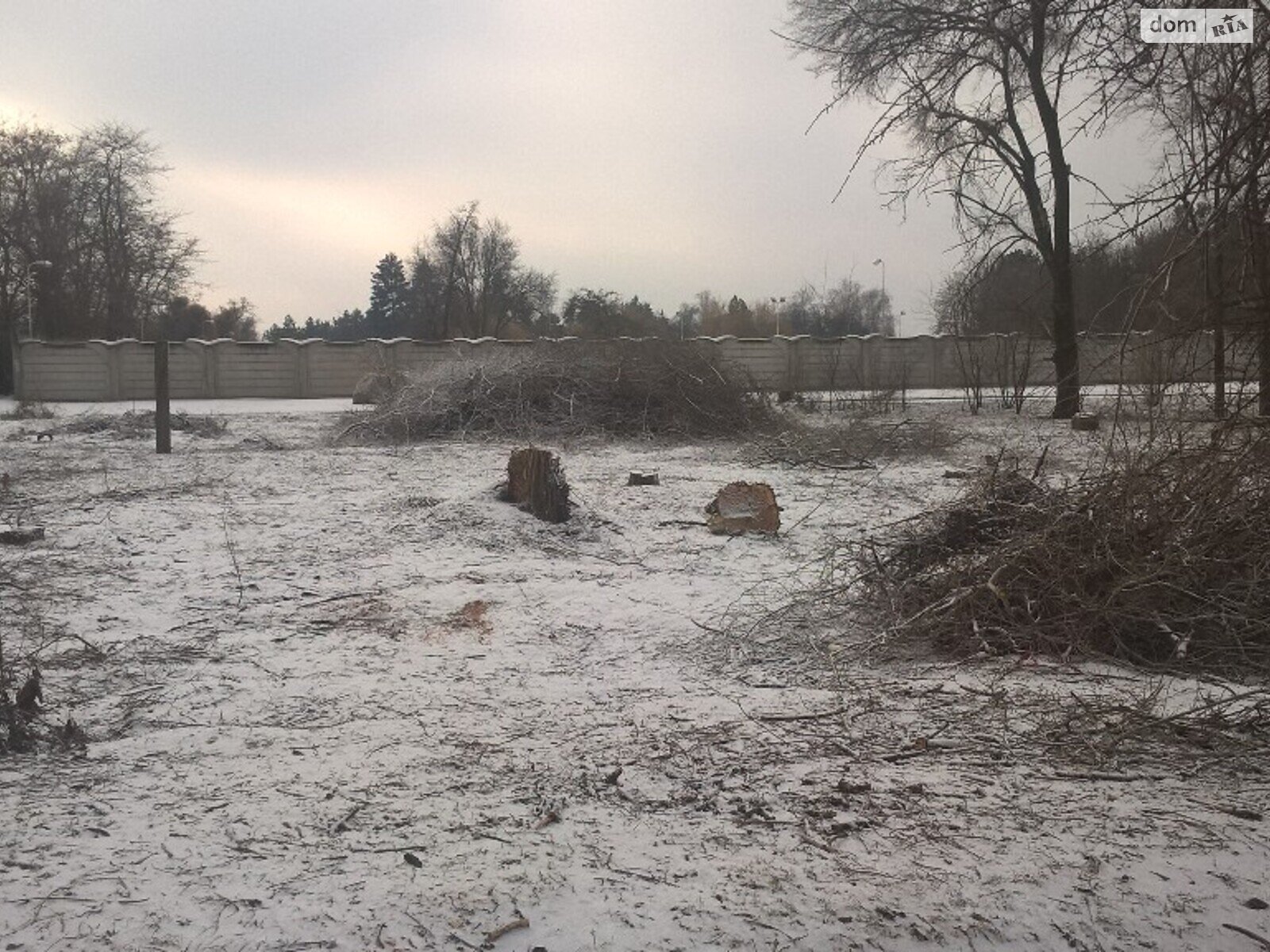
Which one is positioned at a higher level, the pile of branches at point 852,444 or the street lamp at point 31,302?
the street lamp at point 31,302

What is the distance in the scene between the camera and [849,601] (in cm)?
537

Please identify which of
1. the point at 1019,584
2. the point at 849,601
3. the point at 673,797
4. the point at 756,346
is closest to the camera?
the point at 673,797

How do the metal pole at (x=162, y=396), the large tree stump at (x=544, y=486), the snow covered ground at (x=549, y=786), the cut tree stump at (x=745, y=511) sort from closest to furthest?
the snow covered ground at (x=549, y=786) → the cut tree stump at (x=745, y=511) → the large tree stump at (x=544, y=486) → the metal pole at (x=162, y=396)

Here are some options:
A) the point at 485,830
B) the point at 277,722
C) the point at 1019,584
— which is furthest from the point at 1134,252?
the point at 277,722

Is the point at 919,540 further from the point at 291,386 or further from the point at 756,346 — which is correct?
Answer: the point at 291,386

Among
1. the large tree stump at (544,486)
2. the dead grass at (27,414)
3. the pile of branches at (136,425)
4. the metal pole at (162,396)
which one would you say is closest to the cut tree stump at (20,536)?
the large tree stump at (544,486)

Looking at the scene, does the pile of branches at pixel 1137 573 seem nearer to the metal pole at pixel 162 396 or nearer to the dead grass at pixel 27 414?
the metal pole at pixel 162 396

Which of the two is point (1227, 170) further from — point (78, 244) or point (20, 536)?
point (78, 244)

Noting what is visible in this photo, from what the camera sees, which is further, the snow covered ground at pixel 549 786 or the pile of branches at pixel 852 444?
the pile of branches at pixel 852 444

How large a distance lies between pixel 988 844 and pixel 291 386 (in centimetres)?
3478

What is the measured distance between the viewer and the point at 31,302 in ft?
119

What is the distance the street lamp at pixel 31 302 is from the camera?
35.1 m

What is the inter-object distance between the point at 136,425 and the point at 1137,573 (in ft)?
55.9

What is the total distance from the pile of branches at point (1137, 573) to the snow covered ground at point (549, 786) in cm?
28
